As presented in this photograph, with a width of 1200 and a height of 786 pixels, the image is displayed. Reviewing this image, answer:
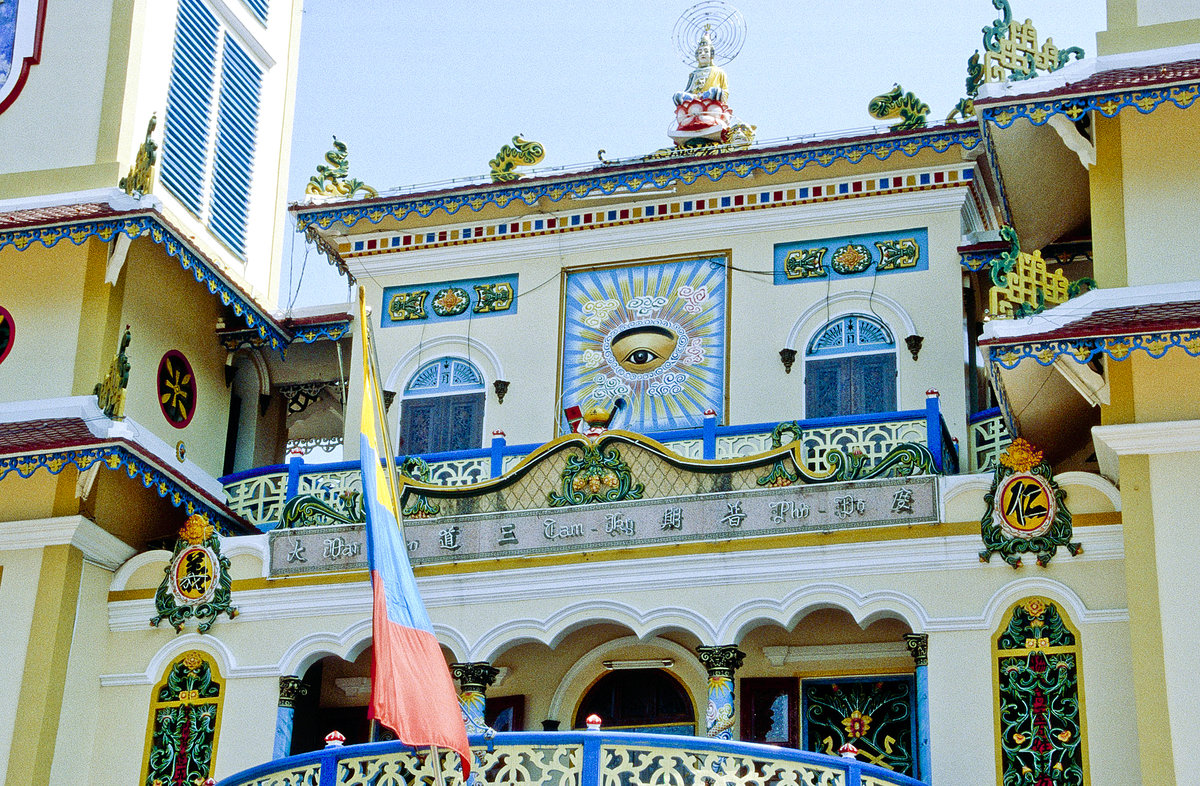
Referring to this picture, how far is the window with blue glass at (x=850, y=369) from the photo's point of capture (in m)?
16.6

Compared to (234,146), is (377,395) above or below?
below

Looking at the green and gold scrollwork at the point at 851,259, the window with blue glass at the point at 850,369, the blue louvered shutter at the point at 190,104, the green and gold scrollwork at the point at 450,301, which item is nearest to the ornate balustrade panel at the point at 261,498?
the green and gold scrollwork at the point at 450,301

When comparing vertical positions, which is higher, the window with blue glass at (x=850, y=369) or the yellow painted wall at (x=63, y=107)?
the yellow painted wall at (x=63, y=107)

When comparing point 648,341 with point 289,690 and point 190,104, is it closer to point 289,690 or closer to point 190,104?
point 289,690

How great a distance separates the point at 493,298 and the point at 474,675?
13.3 ft

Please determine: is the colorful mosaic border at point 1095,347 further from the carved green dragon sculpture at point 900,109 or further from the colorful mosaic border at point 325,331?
the colorful mosaic border at point 325,331

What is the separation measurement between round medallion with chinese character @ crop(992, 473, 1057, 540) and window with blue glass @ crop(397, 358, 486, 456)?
508cm

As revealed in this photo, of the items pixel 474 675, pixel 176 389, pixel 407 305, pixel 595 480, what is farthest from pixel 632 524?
pixel 176 389

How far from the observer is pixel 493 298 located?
18.0 m

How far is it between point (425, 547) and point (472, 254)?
3494 millimetres

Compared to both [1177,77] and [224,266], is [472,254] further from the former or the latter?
[1177,77]

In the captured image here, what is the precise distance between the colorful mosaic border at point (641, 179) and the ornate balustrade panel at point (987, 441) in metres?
2.47

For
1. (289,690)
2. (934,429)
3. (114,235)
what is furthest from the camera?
(114,235)

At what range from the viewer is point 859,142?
55.4ft
